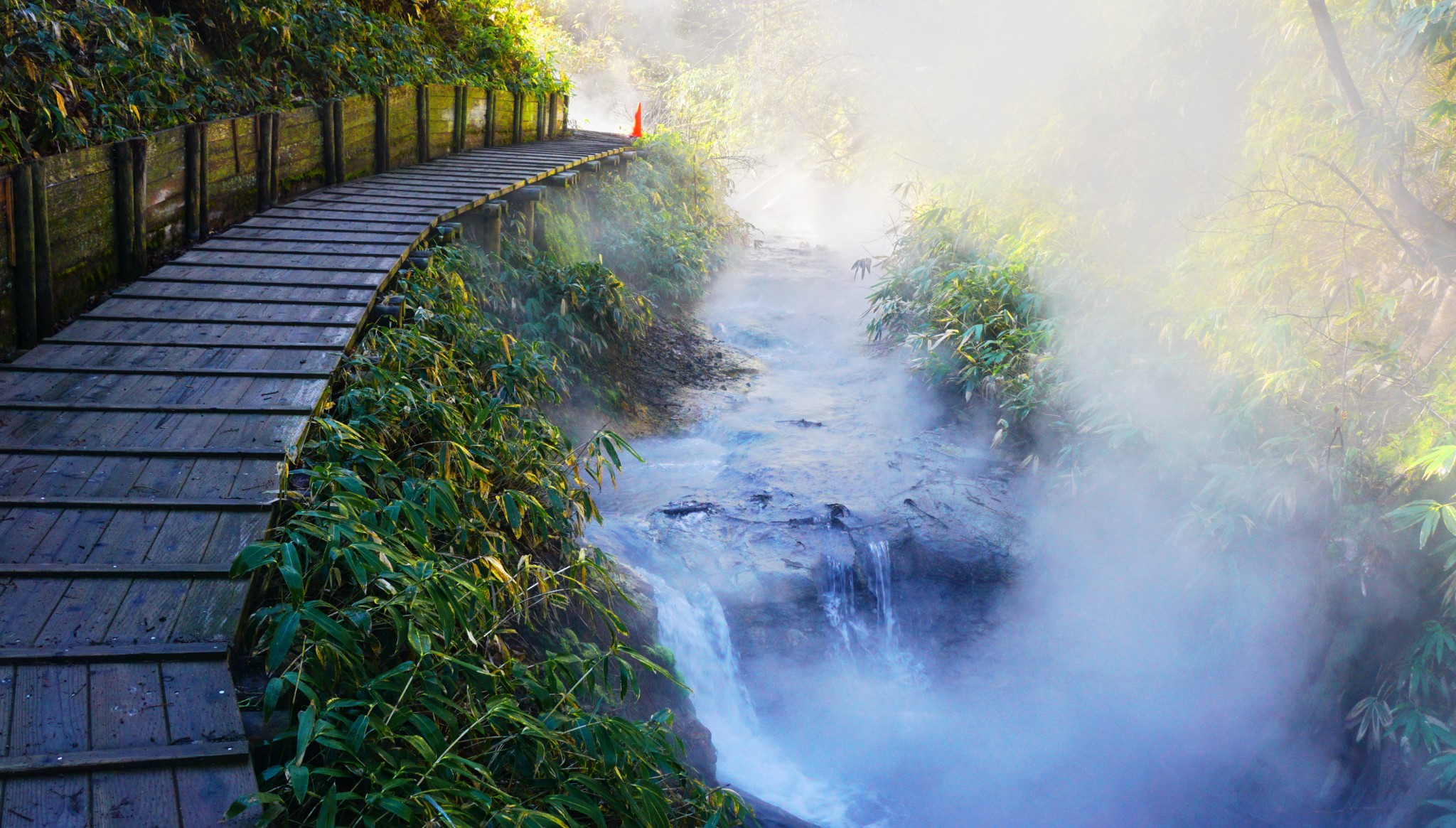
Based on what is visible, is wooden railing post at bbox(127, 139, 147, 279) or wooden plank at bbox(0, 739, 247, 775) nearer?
wooden plank at bbox(0, 739, 247, 775)

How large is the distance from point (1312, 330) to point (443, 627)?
211 inches

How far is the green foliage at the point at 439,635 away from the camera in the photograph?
223 centimetres

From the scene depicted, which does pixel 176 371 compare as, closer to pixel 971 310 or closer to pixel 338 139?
pixel 338 139

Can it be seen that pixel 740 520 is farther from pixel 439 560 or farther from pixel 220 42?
pixel 220 42

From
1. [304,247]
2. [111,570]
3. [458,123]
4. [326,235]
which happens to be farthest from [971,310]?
[111,570]

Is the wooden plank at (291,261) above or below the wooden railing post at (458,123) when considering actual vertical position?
below

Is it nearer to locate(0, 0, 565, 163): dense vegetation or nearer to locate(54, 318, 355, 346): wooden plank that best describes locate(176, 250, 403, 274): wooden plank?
locate(0, 0, 565, 163): dense vegetation

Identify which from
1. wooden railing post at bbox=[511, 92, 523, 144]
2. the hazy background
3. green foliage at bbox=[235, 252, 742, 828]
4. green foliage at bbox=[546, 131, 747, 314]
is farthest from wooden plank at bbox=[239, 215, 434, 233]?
wooden railing post at bbox=[511, 92, 523, 144]

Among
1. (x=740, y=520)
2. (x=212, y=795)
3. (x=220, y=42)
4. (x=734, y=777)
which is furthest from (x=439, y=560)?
(x=220, y=42)

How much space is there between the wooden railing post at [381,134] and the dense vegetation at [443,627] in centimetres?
362

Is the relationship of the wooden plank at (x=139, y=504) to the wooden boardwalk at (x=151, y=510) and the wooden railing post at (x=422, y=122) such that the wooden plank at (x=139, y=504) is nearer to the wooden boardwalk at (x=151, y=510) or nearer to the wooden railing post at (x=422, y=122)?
the wooden boardwalk at (x=151, y=510)

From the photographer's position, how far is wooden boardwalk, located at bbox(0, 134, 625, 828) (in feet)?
6.48

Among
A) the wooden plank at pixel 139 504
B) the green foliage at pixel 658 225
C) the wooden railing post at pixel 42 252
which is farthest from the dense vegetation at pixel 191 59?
the wooden plank at pixel 139 504

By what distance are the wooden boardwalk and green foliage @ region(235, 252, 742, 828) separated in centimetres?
14
